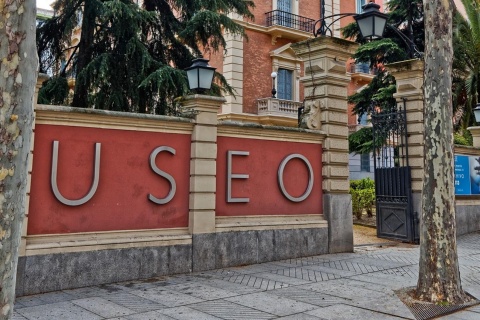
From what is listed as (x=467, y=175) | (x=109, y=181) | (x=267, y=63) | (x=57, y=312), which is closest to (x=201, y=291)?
(x=57, y=312)

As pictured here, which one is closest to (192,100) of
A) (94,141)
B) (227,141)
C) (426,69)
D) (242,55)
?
(227,141)

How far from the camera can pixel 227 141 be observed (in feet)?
29.7

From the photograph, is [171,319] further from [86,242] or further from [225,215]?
[225,215]

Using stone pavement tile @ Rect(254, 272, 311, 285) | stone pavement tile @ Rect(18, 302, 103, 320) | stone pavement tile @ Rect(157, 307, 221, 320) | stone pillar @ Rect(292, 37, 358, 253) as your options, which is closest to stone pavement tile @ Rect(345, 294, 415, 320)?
stone pavement tile @ Rect(254, 272, 311, 285)

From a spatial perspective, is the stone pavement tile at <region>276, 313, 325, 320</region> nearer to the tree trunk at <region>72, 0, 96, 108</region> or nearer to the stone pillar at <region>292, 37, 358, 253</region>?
the stone pillar at <region>292, 37, 358, 253</region>

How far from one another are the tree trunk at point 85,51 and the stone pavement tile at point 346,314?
9.00 meters

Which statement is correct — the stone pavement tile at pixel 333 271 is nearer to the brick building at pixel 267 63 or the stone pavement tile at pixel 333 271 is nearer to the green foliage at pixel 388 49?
the green foliage at pixel 388 49

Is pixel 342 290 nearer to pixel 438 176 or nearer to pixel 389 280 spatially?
pixel 389 280

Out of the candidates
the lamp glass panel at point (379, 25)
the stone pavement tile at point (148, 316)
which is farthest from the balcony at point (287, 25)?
the stone pavement tile at point (148, 316)

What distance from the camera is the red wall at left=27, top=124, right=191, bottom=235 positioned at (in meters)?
7.05

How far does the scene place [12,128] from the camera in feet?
8.69

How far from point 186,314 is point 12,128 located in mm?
3621

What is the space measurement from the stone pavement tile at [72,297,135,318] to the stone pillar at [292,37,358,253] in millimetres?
5745

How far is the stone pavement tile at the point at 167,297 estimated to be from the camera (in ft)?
20.0
